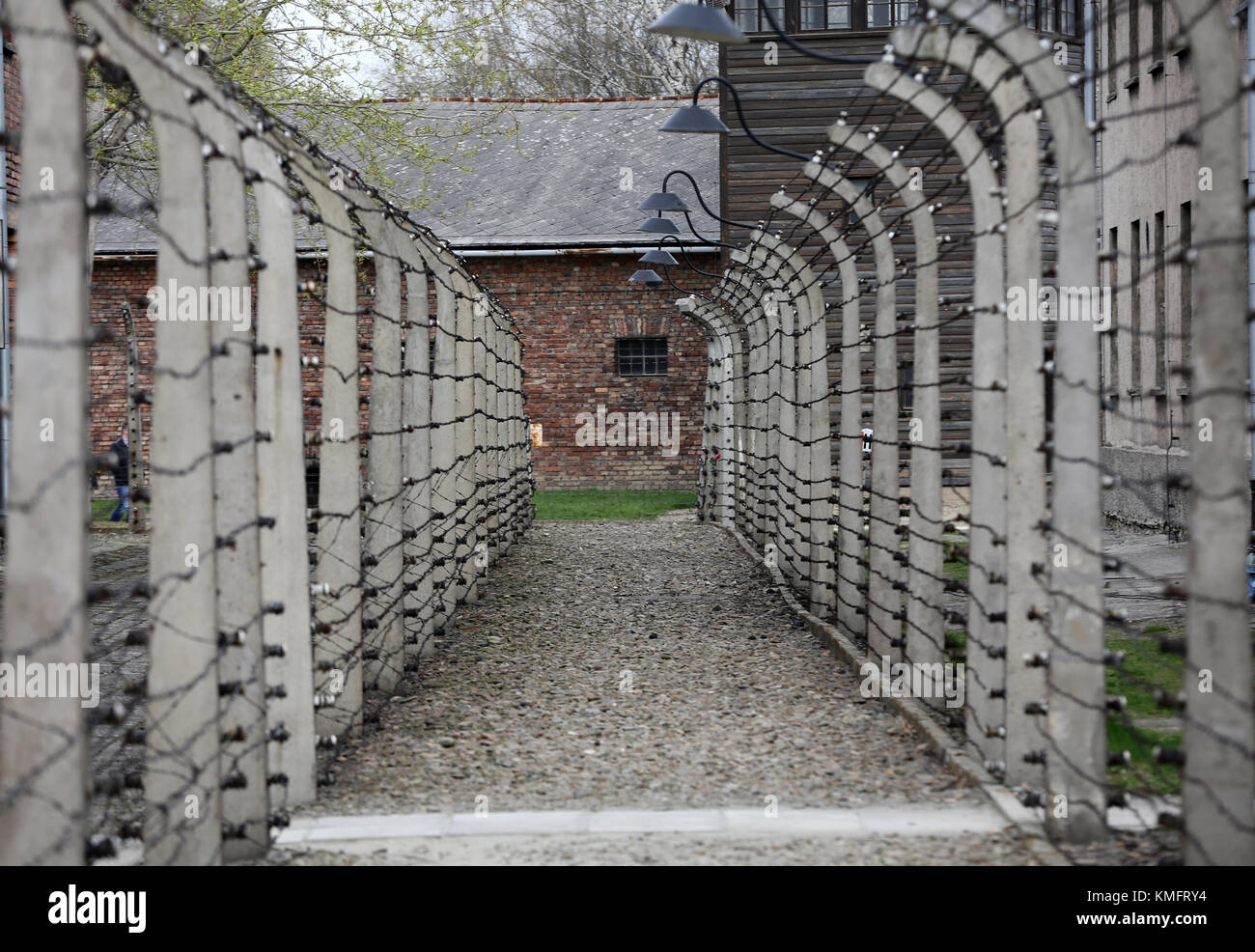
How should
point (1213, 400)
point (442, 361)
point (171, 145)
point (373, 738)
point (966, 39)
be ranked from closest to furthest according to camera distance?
point (1213, 400) < point (171, 145) < point (966, 39) < point (373, 738) < point (442, 361)

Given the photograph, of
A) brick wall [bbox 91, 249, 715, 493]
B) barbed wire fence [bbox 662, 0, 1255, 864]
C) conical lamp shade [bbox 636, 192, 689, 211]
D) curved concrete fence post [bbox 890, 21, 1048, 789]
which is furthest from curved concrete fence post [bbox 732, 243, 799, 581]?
brick wall [bbox 91, 249, 715, 493]

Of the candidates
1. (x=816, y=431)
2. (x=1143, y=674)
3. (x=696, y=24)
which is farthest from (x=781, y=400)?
(x=696, y=24)

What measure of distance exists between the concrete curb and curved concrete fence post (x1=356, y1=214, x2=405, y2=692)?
2.36m

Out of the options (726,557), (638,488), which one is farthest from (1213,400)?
(638,488)

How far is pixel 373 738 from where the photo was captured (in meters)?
6.29

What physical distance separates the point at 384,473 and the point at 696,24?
2.49m

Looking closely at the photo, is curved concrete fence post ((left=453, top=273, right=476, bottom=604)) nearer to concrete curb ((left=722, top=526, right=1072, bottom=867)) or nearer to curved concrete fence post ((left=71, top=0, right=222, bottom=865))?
concrete curb ((left=722, top=526, right=1072, bottom=867))

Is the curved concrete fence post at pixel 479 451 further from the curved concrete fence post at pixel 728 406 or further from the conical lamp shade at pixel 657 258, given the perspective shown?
the curved concrete fence post at pixel 728 406

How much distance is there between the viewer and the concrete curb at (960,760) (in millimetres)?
4391

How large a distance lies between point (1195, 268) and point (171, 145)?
2.66 meters

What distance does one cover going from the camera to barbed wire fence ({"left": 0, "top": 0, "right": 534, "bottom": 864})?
2.98m

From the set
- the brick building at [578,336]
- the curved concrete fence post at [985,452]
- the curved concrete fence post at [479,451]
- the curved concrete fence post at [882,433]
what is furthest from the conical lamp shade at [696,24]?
the brick building at [578,336]

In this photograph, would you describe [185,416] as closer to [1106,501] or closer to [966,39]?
[966,39]

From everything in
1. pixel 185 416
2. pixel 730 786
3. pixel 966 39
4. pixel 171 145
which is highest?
pixel 966 39
